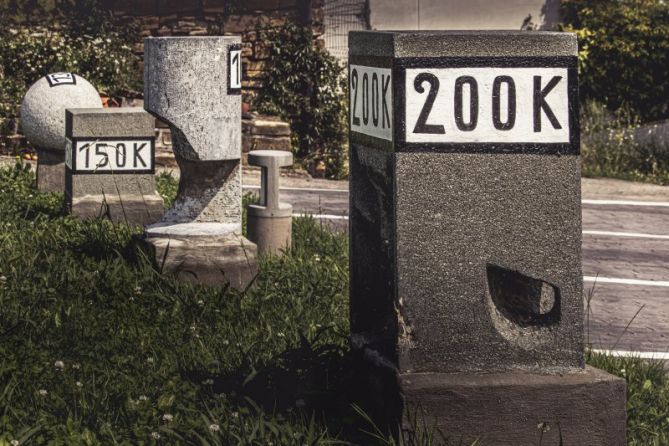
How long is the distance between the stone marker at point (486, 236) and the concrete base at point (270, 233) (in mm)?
4238

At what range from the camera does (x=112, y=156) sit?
32.0 ft

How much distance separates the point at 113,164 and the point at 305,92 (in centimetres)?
823

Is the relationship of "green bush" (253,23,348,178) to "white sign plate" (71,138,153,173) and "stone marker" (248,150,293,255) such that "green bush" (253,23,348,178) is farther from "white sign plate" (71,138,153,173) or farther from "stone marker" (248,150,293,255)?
"stone marker" (248,150,293,255)

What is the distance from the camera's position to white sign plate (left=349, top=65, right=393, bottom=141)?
4322 mm

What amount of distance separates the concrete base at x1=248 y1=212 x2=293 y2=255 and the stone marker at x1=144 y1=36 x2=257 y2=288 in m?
0.85

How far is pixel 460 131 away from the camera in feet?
13.9

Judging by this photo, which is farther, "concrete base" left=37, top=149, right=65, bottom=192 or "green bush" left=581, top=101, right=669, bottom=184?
"green bush" left=581, top=101, right=669, bottom=184

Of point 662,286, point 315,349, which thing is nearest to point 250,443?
point 315,349

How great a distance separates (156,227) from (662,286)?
146 inches

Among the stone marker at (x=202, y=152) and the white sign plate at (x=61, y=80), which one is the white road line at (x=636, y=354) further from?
the white sign plate at (x=61, y=80)

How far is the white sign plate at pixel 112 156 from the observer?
31.5ft

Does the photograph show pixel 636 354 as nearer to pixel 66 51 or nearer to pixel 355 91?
pixel 355 91

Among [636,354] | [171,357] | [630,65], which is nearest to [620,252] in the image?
[636,354]

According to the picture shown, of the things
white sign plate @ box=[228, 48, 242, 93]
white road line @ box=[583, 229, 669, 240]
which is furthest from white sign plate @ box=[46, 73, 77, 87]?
white road line @ box=[583, 229, 669, 240]
